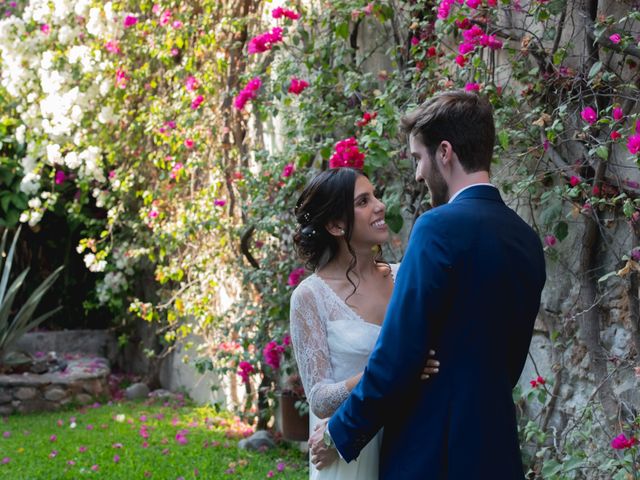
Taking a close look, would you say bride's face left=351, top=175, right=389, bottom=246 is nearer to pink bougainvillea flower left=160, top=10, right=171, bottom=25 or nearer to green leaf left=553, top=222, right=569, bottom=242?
green leaf left=553, top=222, right=569, bottom=242

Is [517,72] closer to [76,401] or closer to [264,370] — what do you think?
[264,370]

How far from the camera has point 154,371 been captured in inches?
301

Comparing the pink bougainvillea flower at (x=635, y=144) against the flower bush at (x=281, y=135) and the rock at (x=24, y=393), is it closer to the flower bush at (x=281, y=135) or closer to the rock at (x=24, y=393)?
the flower bush at (x=281, y=135)

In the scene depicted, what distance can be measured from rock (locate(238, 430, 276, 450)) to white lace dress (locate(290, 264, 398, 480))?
2.92m

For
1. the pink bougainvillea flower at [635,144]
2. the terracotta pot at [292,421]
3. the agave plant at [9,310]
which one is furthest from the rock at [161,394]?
the pink bougainvillea flower at [635,144]

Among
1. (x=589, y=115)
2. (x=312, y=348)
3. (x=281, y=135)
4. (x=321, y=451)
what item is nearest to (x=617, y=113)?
(x=589, y=115)

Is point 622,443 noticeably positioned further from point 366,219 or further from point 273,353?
point 273,353

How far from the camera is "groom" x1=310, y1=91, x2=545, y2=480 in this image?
181 centimetres

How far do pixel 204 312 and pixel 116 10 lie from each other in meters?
2.25

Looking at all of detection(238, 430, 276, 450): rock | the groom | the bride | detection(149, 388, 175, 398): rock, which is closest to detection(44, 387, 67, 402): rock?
detection(149, 388, 175, 398): rock

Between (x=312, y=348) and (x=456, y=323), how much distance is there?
0.63 meters

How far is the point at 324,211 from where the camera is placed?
8.34ft

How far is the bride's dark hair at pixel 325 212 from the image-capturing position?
253 centimetres

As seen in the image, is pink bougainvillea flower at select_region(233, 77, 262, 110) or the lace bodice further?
pink bougainvillea flower at select_region(233, 77, 262, 110)
